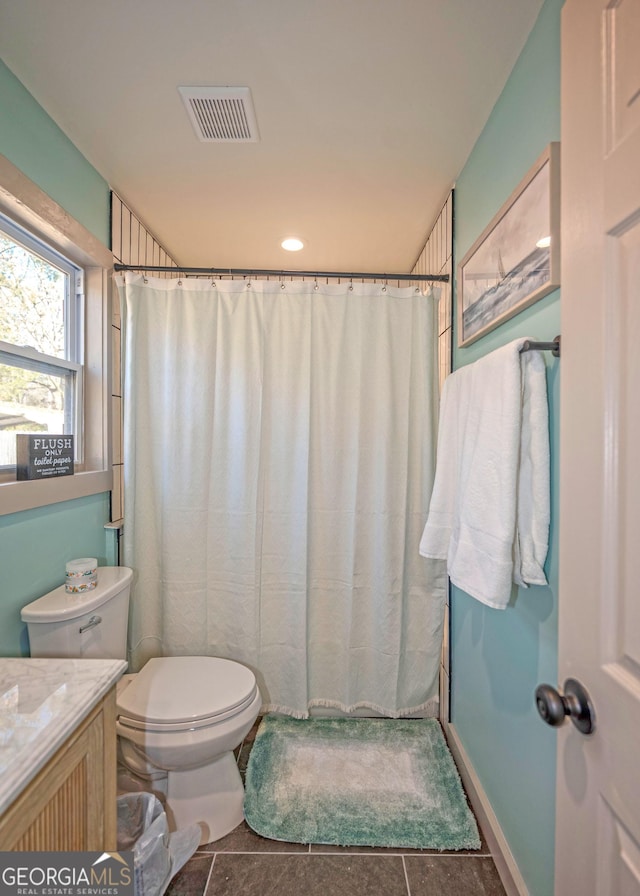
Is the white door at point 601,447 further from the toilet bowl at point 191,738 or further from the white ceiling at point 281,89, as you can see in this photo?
the toilet bowl at point 191,738

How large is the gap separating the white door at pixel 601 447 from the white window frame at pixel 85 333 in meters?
1.40

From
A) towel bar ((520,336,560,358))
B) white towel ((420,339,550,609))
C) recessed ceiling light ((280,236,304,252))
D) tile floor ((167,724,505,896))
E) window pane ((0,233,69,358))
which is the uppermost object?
recessed ceiling light ((280,236,304,252))

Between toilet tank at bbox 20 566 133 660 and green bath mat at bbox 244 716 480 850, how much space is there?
74 cm

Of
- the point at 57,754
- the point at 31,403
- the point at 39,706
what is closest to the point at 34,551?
the point at 31,403

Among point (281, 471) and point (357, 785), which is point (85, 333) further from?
point (357, 785)

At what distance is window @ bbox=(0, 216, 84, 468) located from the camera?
49.7 inches

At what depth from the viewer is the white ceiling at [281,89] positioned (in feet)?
3.36

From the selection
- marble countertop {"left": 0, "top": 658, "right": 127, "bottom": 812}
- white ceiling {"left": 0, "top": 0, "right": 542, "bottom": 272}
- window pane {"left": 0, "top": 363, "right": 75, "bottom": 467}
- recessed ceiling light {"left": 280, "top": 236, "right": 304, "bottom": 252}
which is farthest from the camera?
recessed ceiling light {"left": 280, "top": 236, "right": 304, "bottom": 252}

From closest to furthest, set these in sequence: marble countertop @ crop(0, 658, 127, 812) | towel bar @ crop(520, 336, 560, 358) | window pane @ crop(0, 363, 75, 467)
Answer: marble countertop @ crop(0, 658, 127, 812), towel bar @ crop(520, 336, 560, 358), window pane @ crop(0, 363, 75, 467)

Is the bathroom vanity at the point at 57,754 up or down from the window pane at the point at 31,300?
down

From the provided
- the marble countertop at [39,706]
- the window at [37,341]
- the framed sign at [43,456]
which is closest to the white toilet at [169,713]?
the marble countertop at [39,706]

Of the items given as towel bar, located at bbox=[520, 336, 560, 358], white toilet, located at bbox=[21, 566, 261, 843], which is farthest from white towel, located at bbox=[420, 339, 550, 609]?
white toilet, located at bbox=[21, 566, 261, 843]

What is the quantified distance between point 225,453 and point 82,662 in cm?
Result: 93

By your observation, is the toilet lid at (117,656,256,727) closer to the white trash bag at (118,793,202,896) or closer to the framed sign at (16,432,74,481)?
the white trash bag at (118,793,202,896)
